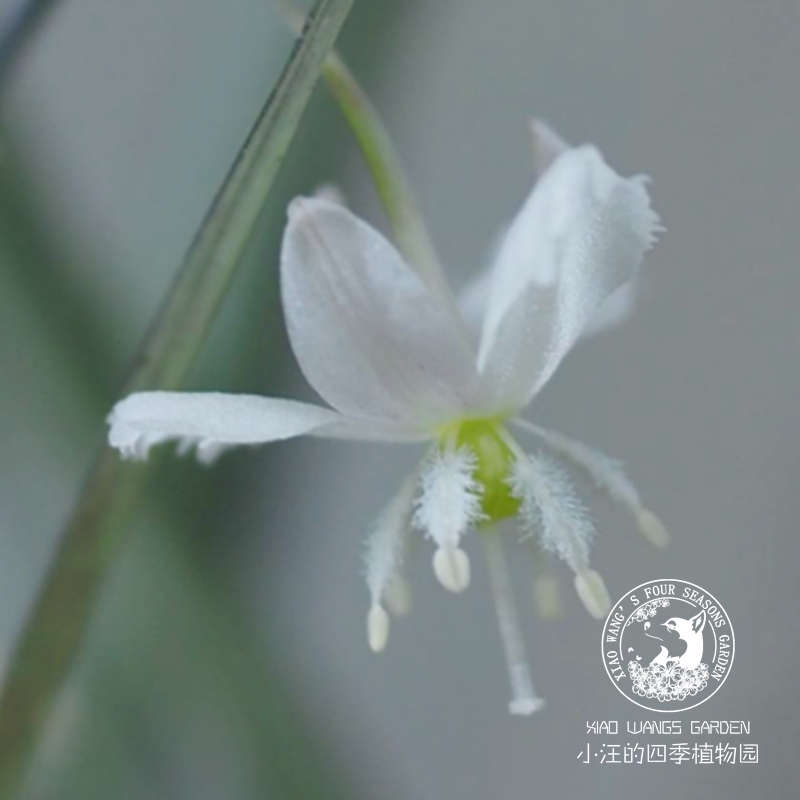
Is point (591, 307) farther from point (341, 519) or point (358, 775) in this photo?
point (341, 519)

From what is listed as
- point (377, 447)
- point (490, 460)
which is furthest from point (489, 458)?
point (377, 447)

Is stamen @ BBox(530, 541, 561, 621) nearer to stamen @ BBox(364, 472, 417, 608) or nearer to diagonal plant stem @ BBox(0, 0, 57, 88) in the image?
stamen @ BBox(364, 472, 417, 608)

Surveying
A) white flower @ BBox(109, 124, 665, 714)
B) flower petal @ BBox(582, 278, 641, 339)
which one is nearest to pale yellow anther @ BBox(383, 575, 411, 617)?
white flower @ BBox(109, 124, 665, 714)

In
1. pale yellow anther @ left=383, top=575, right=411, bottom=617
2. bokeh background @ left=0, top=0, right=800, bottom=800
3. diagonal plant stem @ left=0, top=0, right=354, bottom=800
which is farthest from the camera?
bokeh background @ left=0, top=0, right=800, bottom=800

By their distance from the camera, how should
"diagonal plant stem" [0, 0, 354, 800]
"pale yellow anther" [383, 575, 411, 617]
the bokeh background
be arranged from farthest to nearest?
the bokeh background
"pale yellow anther" [383, 575, 411, 617]
"diagonal plant stem" [0, 0, 354, 800]

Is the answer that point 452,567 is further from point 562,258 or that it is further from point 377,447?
point 377,447

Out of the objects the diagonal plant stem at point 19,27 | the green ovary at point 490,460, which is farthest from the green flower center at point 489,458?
the diagonal plant stem at point 19,27

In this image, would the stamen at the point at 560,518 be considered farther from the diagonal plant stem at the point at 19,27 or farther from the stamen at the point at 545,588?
the diagonal plant stem at the point at 19,27

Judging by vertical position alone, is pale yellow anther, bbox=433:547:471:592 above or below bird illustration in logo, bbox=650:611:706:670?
above
